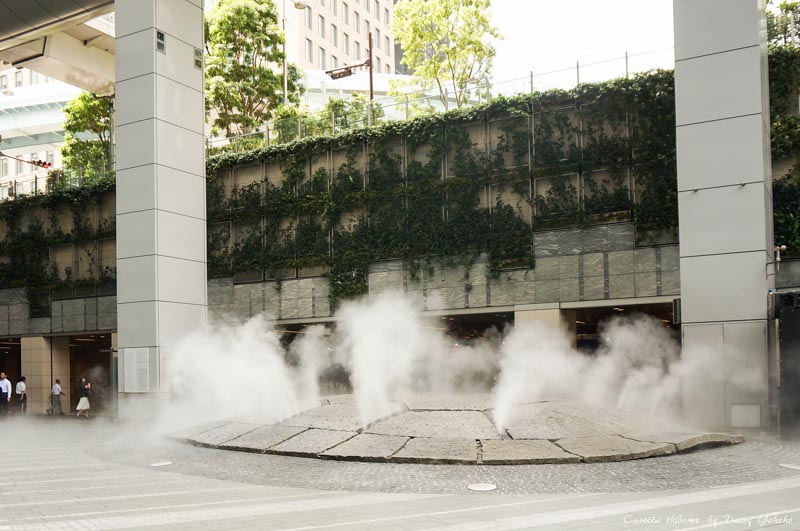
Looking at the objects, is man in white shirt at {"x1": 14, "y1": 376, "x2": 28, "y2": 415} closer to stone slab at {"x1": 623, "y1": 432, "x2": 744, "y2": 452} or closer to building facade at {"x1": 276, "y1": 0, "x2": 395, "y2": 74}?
stone slab at {"x1": 623, "y1": 432, "x2": 744, "y2": 452}

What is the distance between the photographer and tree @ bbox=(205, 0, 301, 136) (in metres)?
39.3

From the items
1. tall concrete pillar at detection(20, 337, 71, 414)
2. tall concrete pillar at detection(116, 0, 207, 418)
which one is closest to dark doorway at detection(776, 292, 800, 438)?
tall concrete pillar at detection(116, 0, 207, 418)

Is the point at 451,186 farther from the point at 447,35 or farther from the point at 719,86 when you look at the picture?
the point at 447,35

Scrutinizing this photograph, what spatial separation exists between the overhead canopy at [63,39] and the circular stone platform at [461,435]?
18253mm

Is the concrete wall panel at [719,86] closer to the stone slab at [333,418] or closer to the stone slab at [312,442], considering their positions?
the stone slab at [333,418]

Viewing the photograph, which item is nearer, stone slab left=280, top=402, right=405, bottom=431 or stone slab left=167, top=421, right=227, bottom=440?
stone slab left=280, top=402, right=405, bottom=431

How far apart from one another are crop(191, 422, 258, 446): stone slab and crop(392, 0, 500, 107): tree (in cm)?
2537

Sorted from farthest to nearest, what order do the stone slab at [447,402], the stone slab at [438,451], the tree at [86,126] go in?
1. the tree at [86,126]
2. the stone slab at [447,402]
3. the stone slab at [438,451]

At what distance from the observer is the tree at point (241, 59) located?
39281mm

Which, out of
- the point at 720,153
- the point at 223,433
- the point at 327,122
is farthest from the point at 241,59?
the point at 720,153

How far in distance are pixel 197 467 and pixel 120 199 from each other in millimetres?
13096

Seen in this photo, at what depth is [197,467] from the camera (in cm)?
1457

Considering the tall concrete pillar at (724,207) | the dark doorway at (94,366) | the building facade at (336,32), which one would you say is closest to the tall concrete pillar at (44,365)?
the dark doorway at (94,366)

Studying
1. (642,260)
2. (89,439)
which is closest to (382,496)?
(89,439)
